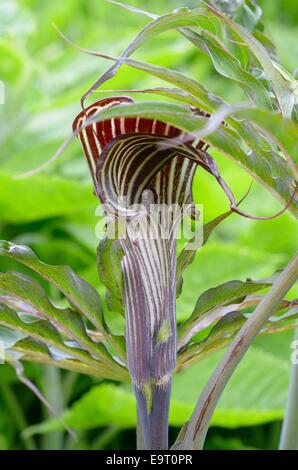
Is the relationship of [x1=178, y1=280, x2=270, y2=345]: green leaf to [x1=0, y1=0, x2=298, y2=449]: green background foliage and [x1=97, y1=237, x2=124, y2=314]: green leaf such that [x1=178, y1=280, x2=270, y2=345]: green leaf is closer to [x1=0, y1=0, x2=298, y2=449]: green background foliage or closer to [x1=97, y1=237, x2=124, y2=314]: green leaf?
[x1=97, y1=237, x2=124, y2=314]: green leaf

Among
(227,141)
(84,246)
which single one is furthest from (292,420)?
(84,246)

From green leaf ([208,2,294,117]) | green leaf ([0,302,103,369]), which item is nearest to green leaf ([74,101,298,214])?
green leaf ([208,2,294,117])

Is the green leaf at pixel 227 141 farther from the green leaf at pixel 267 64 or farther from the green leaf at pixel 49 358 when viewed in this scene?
the green leaf at pixel 49 358

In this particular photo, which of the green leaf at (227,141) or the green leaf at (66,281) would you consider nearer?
the green leaf at (227,141)

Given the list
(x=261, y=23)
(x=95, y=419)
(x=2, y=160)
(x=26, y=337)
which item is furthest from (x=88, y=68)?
(x=26, y=337)

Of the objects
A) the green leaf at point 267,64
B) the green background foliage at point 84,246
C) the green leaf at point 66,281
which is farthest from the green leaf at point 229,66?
the green background foliage at point 84,246
